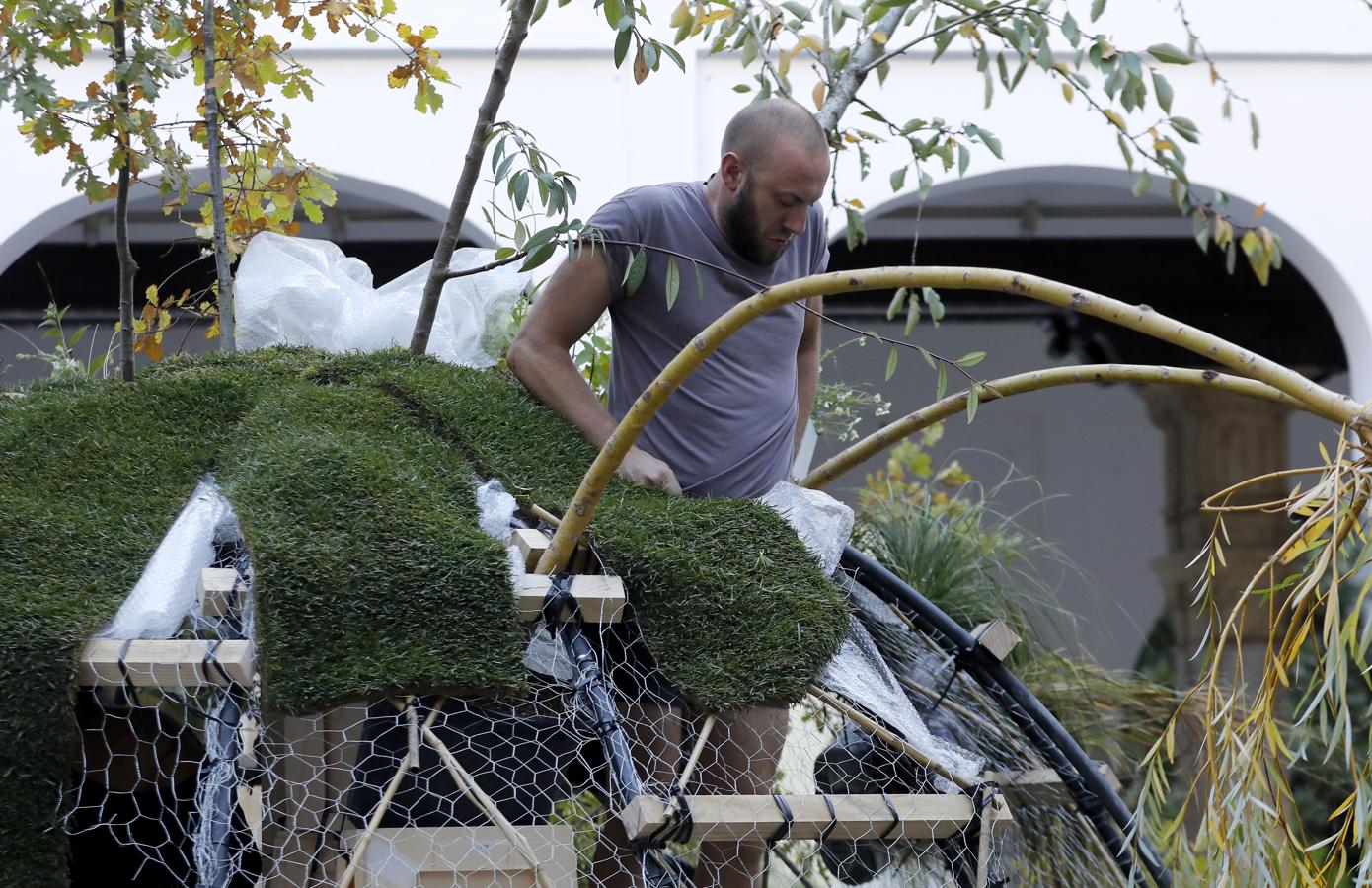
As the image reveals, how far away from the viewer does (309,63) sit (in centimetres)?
512

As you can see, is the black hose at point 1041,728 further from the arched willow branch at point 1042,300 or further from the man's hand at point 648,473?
the arched willow branch at point 1042,300

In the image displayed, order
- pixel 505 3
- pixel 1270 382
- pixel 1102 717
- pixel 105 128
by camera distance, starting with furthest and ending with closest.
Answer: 1. pixel 1102 717
2. pixel 105 128
3. pixel 505 3
4. pixel 1270 382

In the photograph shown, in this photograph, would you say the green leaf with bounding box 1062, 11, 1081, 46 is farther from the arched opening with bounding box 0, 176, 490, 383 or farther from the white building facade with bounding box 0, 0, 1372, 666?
the arched opening with bounding box 0, 176, 490, 383

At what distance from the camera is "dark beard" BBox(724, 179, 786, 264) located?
237cm

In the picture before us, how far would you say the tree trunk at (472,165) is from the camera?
241 centimetres

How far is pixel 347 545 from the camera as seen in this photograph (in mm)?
1757

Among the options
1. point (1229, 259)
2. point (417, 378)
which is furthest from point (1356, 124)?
point (417, 378)

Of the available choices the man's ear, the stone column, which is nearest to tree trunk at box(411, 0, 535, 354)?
the man's ear

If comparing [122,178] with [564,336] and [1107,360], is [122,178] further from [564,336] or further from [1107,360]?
[1107,360]

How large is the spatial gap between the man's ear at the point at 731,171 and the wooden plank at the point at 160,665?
1184 mm

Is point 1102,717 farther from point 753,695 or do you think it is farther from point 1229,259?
point 753,695

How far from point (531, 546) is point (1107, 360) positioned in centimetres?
598

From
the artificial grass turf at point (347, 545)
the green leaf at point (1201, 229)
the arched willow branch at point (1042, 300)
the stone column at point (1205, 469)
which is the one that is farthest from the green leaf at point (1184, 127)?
the stone column at point (1205, 469)

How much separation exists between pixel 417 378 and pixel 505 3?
0.76 meters
